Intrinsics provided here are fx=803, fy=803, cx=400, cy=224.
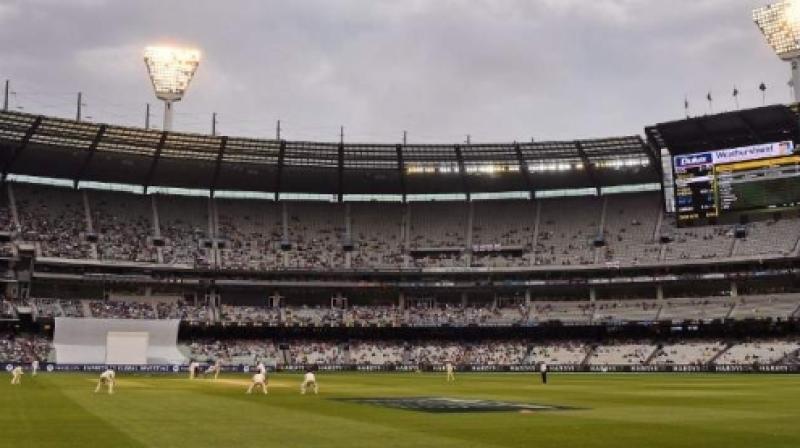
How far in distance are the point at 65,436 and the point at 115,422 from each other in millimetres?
3887

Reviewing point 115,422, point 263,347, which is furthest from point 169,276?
point 115,422

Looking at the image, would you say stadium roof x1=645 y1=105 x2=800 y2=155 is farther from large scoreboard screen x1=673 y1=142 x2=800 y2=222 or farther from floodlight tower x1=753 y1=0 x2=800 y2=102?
floodlight tower x1=753 y1=0 x2=800 y2=102

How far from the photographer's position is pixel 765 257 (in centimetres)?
9144

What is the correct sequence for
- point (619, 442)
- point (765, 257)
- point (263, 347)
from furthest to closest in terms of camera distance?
point (263, 347) → point (765, 257) → point (619, 442)

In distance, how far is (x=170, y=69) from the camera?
91438 mm

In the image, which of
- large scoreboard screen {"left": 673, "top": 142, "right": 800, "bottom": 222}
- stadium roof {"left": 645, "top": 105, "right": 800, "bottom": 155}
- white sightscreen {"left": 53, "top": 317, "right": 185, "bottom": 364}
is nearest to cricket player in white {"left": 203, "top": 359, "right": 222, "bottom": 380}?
white sightscreen {"left": 53, "top": 317, "right": 185, "bottom": 364}

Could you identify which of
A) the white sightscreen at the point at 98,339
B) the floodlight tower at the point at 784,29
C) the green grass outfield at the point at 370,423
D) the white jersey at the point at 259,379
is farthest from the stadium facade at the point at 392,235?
the green grass outfield at the point at 370,423

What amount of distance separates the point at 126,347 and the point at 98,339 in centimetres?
311

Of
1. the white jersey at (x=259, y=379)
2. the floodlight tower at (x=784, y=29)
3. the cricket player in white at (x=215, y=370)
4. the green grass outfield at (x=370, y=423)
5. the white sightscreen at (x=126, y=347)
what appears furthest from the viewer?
the white sightscreen at (x=126, y=347)

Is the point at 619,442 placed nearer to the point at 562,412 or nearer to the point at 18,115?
the point at 562,412

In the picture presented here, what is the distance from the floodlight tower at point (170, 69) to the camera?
90125 mm

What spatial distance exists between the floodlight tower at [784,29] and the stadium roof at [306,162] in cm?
1739

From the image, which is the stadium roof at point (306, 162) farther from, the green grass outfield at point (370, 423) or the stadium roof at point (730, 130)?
the green grass outfield at point (370, 423)

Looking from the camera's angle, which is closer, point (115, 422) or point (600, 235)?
point (115, 422)
